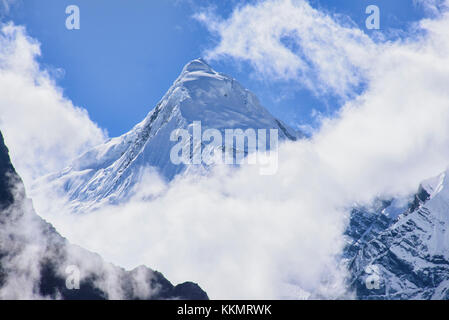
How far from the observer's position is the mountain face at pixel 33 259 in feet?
484

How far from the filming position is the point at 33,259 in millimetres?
158875

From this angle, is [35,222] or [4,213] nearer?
[4,213]

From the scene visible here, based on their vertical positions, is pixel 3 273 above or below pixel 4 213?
below

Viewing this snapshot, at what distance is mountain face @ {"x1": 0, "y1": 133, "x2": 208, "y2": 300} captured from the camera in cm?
14762
